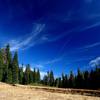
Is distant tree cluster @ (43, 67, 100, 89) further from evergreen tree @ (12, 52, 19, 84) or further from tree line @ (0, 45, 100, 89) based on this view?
evergreen tree @ (12, 52, 19, 84)

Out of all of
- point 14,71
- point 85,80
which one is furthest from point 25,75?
point 85,80

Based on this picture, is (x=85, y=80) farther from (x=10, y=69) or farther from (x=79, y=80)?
(x=10, y=69)

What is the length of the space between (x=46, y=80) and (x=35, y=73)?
2211 cm

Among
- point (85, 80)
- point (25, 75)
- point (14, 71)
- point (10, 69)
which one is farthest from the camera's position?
point (25, 75)

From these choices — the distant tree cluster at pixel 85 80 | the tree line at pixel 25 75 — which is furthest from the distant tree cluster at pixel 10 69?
the distant tree cluster at pixel 85 80

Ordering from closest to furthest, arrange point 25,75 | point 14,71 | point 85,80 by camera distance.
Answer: point 14,71 < point 85,80 < point 25,75

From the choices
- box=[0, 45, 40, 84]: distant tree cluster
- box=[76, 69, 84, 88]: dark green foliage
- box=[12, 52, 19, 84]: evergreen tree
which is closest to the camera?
box=[0, 45, 40, 84]: distant tree cluster

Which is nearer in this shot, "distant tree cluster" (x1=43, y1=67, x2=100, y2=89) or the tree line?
the tree line

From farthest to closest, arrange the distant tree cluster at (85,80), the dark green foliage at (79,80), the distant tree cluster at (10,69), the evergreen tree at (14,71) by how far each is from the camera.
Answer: the dark green foliage at (79,80)
the distant tree cluster at (85,80)
the evergreen tree at (14,71)
the distant tree cluster at (10,69)

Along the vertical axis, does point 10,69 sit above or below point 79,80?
above

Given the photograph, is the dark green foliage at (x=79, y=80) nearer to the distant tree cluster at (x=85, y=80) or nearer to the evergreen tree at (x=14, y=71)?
the distant tree cluster at (x=85, y=80)

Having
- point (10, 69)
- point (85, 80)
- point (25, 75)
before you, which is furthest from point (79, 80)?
point (10, 69)

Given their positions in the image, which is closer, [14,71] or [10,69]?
[10,69]

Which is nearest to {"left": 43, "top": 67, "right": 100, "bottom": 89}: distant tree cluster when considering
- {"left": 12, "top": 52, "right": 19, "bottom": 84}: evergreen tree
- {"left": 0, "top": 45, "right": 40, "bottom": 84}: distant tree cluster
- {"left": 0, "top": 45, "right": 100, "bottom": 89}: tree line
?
{"left": 0, "top": 45, "right": 100, "bottom": 89}: tree line
